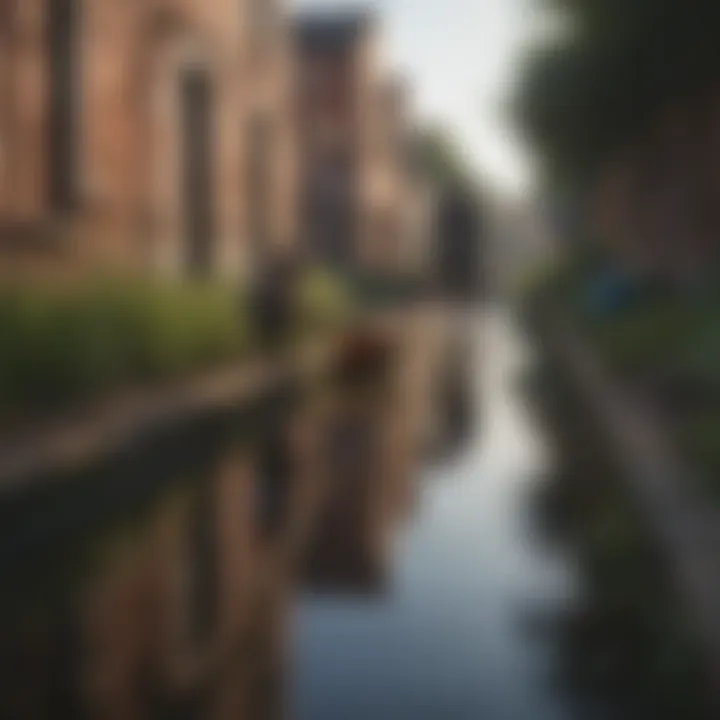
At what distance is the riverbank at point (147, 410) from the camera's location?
16.0 feet

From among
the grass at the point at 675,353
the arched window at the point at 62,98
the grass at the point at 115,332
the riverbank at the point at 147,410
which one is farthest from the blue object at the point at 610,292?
the arched window at the point at 62,98

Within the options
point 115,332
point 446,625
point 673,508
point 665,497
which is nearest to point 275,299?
point 115,332

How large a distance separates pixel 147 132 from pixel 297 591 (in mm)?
5073

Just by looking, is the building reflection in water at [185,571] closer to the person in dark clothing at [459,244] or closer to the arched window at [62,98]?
the arched window at [62,98]

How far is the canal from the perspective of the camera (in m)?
2.85

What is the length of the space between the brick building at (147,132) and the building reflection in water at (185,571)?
4.75ft

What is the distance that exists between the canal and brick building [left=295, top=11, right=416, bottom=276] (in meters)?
2.21

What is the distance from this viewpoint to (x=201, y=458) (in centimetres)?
629

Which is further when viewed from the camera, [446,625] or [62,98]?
[62,98]

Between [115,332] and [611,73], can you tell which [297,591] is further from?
[611,73]

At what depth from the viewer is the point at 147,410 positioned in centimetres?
638

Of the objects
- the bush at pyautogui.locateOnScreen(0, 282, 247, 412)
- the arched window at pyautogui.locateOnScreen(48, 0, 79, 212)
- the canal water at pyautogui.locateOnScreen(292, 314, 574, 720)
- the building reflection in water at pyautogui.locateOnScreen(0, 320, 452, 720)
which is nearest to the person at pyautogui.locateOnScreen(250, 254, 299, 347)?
the bush at pyautogui.locateOnScreen(0, 282, 247, 412)

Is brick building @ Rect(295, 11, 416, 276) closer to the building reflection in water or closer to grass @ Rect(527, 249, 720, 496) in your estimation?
grass @ Rect(527, 249, 720, 496)

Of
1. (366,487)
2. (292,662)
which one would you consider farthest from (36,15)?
(292,662)
